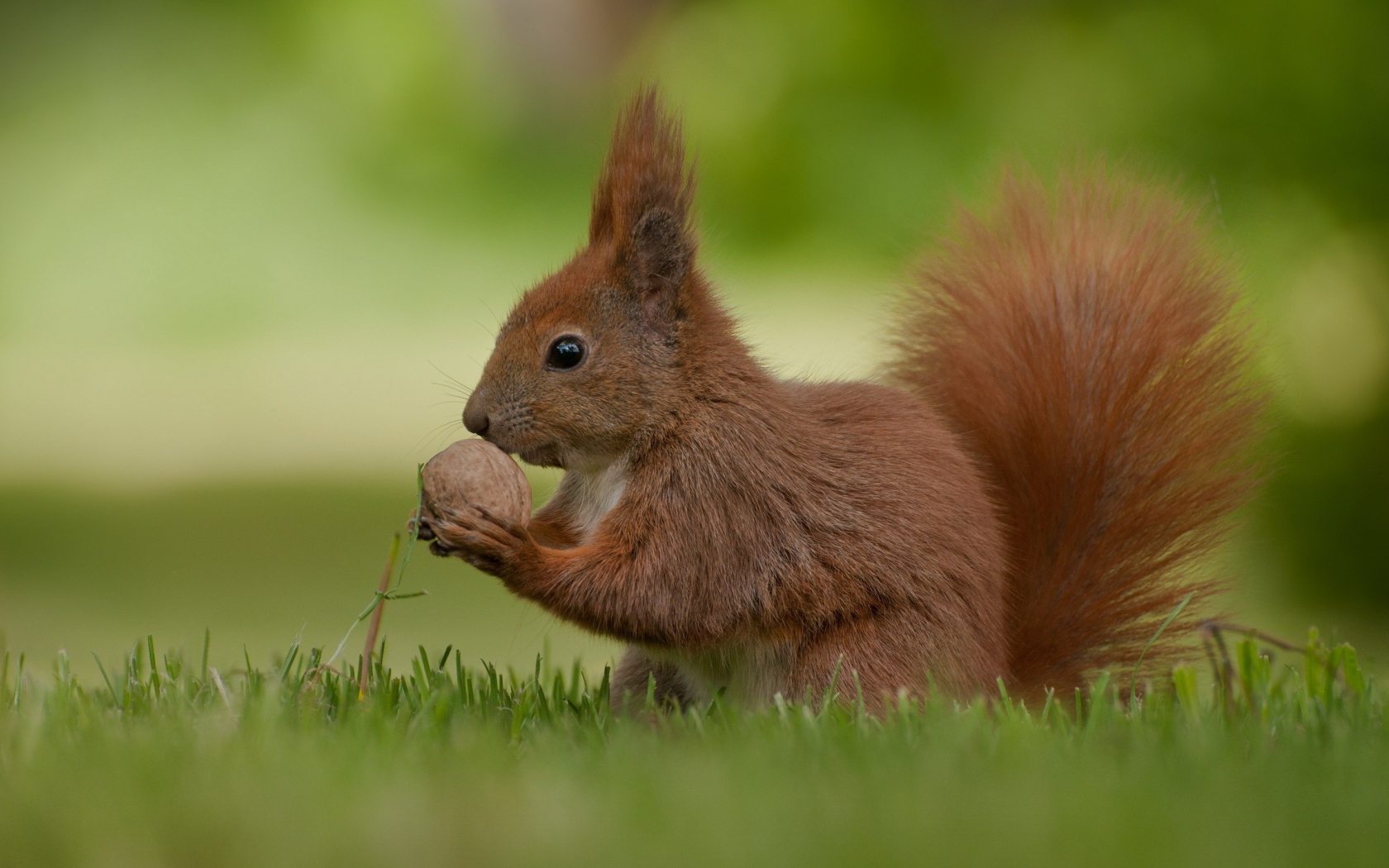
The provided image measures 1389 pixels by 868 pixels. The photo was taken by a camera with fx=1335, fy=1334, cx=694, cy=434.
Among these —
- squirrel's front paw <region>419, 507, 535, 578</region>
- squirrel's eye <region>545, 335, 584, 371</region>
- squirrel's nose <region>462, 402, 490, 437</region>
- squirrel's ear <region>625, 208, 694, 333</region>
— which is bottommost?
squirrel's front paw <region>419, 507, 535, 578</region>

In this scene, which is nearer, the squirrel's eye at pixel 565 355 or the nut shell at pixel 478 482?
the nut shell at pixel 478 482

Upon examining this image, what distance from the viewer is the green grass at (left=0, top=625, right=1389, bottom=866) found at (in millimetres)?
1234

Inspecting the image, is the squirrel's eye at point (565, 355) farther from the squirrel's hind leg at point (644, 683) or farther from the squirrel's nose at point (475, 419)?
the squirrel's hind leg at point (644, 683)

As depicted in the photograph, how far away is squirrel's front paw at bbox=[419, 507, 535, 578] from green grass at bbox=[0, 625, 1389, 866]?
21cm

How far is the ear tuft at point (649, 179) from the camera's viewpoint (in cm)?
213

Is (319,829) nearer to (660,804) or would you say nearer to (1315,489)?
(660,804)

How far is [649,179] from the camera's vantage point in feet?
6.97

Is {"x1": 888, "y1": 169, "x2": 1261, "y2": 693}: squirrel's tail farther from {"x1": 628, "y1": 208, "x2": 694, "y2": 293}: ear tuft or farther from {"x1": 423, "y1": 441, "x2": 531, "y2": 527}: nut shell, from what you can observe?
{"x1": 423, "y1": 441, "x2": 531, "y2": 527}: nut shell

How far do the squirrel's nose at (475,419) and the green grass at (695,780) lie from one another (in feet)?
1.38

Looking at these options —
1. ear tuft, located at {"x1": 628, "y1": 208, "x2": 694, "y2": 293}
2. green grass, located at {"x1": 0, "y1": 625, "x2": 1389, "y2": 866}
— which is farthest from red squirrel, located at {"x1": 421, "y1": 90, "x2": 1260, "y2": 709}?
green grass, located at {"x1": 0, "y1": 625, "x2": 1389, "y2": 866}

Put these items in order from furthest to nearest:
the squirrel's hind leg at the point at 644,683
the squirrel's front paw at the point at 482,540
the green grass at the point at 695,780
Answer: the squirrel's hind leg at the point at 644,683 < the squirrel's front paw at the point at 482,540 < the green grass at the point at 695,780

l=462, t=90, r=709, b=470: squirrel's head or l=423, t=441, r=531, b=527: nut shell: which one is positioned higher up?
l=462, t=90, r=709, b=470: squirrel's head

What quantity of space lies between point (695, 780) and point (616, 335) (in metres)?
0.88

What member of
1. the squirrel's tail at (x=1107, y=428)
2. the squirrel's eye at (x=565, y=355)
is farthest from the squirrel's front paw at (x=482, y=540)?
the squirrel's tail at (x=1107, y=428)
